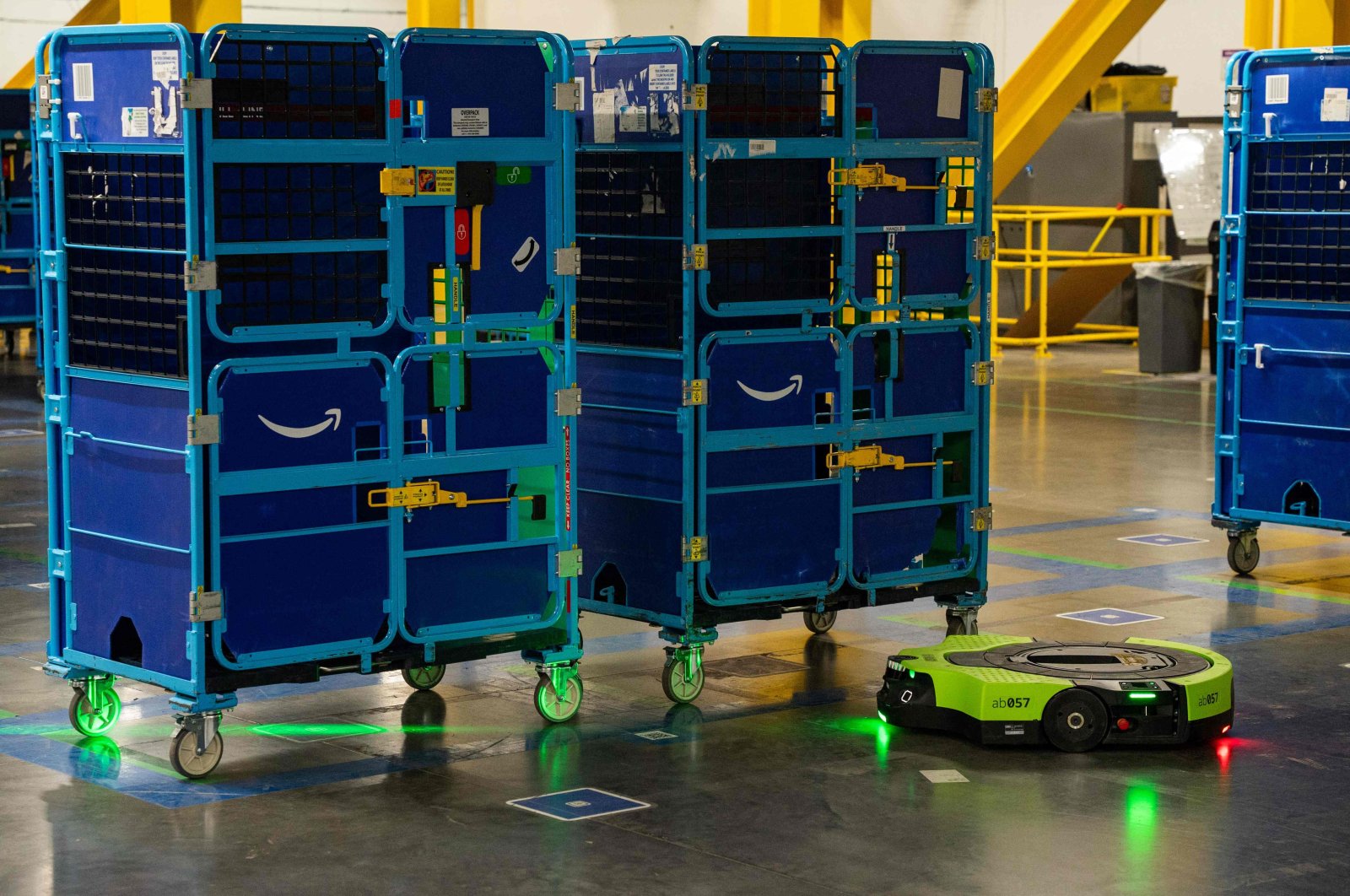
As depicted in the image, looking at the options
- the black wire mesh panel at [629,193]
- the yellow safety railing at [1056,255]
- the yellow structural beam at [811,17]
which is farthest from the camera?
the yellow safety railing at [1056,255]

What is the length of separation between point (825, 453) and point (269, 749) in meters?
2.48

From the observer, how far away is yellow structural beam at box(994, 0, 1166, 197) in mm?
19156

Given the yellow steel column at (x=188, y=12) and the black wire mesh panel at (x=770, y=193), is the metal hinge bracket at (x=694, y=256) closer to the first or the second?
the black wire mesh panel at (x=770, y=193)

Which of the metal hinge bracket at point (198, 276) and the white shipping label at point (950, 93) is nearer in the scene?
the metal hinge bracket at point (198, 276)

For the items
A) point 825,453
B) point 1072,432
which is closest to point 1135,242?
point 1072,432

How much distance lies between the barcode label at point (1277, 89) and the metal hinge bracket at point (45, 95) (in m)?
6.19

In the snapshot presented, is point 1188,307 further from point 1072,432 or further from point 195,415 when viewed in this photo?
point 195,415

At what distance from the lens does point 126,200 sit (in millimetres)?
6555

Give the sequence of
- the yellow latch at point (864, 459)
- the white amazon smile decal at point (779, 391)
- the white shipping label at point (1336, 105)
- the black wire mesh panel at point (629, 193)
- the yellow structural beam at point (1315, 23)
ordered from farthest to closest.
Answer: the yellow structural beam at point (1315, 23), the white shipping label at point (1336, 105), the yellow latch at point (864, 459), the white amazon smile decal at point (779, 391), the black wire mesh panel at point (629, 193)

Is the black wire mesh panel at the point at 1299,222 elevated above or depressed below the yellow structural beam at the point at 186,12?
below

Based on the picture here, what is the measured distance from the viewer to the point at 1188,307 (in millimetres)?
20172

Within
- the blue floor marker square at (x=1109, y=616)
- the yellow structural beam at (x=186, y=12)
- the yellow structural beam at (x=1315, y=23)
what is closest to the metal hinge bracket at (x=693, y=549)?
the blue floor marker square at (x=1109, y=616)

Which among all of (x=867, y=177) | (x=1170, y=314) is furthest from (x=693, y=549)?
(x=1170, y=314)

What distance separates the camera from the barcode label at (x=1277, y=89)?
33.3 feet
